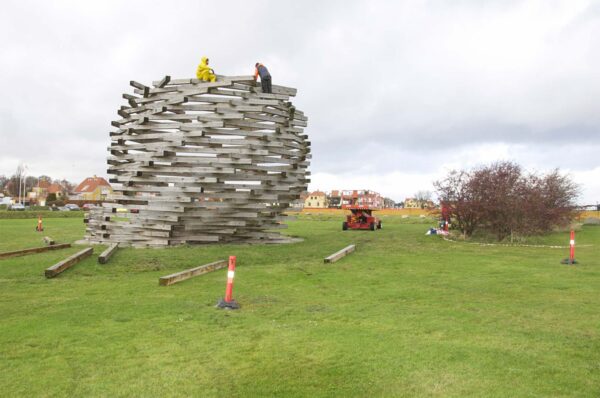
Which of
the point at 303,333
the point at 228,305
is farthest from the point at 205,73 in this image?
the point at 303,333

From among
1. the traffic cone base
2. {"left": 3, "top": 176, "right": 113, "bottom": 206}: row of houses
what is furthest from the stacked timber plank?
{"left": 3, "top": 176, "right": 113, "bottom": 206}: row of houses

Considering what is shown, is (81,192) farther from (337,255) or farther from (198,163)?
(337,255)

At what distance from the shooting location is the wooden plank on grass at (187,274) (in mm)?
8688

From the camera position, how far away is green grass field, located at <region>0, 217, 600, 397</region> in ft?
13.3

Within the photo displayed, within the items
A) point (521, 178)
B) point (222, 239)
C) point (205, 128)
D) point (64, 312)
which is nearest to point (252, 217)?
point (222, 239)

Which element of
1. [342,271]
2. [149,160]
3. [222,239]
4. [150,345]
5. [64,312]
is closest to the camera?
[150,345]

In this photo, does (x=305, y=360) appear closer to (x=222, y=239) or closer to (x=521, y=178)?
(x=222, y=239)

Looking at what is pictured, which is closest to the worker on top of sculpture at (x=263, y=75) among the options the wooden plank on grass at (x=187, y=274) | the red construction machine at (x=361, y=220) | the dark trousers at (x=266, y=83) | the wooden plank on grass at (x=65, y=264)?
the dark trousers at (x=266, y=83)

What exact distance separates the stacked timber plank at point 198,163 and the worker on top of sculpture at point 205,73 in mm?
239

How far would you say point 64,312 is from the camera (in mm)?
A: 6480

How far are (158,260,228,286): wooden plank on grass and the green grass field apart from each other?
0.21 metres

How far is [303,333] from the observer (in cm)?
556

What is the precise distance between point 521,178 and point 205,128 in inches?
577

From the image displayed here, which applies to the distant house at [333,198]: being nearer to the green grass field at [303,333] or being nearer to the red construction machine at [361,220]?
the red construction machine at [361,220]
